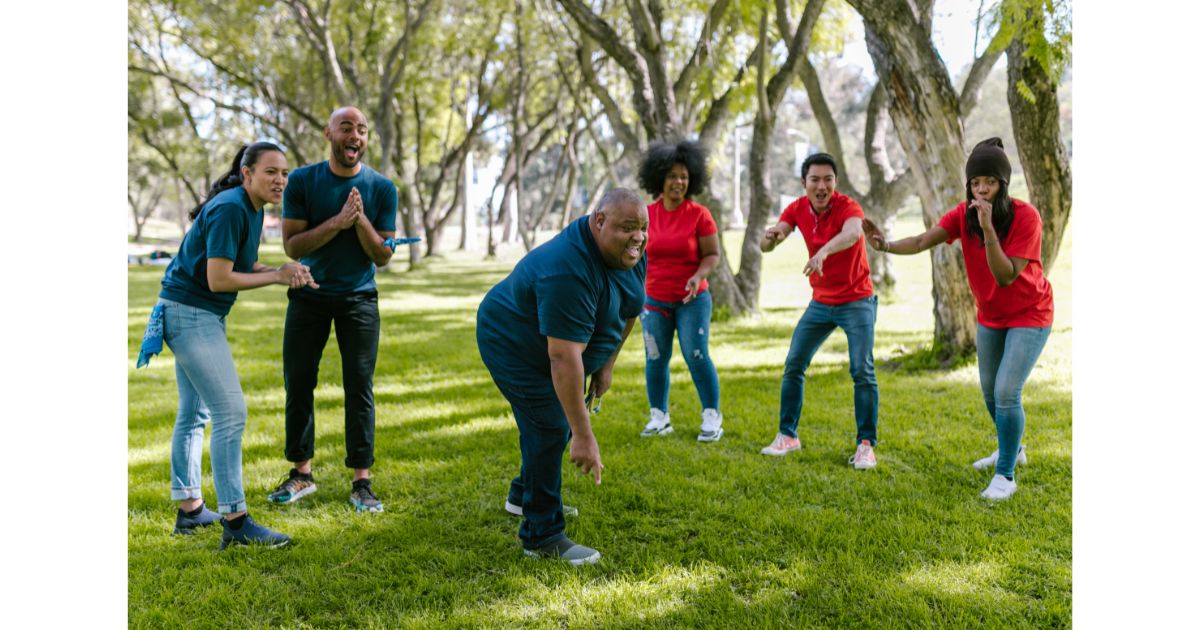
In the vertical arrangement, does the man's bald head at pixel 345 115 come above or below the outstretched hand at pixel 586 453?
above

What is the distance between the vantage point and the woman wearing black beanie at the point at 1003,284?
179 inches

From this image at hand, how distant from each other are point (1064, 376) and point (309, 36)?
1732 centimetres

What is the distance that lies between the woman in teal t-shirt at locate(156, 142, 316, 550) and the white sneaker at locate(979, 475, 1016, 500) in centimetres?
387

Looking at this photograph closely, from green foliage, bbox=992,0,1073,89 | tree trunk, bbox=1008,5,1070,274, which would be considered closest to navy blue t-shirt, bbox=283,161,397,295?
green foliage, bbox=992,0,1073,89

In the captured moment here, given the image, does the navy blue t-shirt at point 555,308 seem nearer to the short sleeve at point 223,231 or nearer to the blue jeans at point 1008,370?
the short sleeve at point 223,231

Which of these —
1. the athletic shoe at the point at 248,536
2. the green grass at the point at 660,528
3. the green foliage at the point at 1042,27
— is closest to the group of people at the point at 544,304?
the athletic shoe at the point at 248,536

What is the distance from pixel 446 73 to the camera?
2503 centimetres

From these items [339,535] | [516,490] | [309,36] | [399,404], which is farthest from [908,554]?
[309,36]

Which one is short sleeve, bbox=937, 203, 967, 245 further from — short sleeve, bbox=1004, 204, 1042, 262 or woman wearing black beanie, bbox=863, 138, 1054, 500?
short sleeve, bbox=1004, 204, 1042, 262

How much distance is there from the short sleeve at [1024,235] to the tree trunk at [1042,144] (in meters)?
4.02

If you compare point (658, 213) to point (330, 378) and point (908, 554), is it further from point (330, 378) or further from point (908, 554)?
point (330, 378)

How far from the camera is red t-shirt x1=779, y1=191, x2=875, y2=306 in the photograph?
558 centimetres

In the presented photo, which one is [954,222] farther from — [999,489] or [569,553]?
[569,553]

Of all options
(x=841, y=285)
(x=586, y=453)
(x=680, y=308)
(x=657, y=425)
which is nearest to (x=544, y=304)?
(x=586, y=453)
